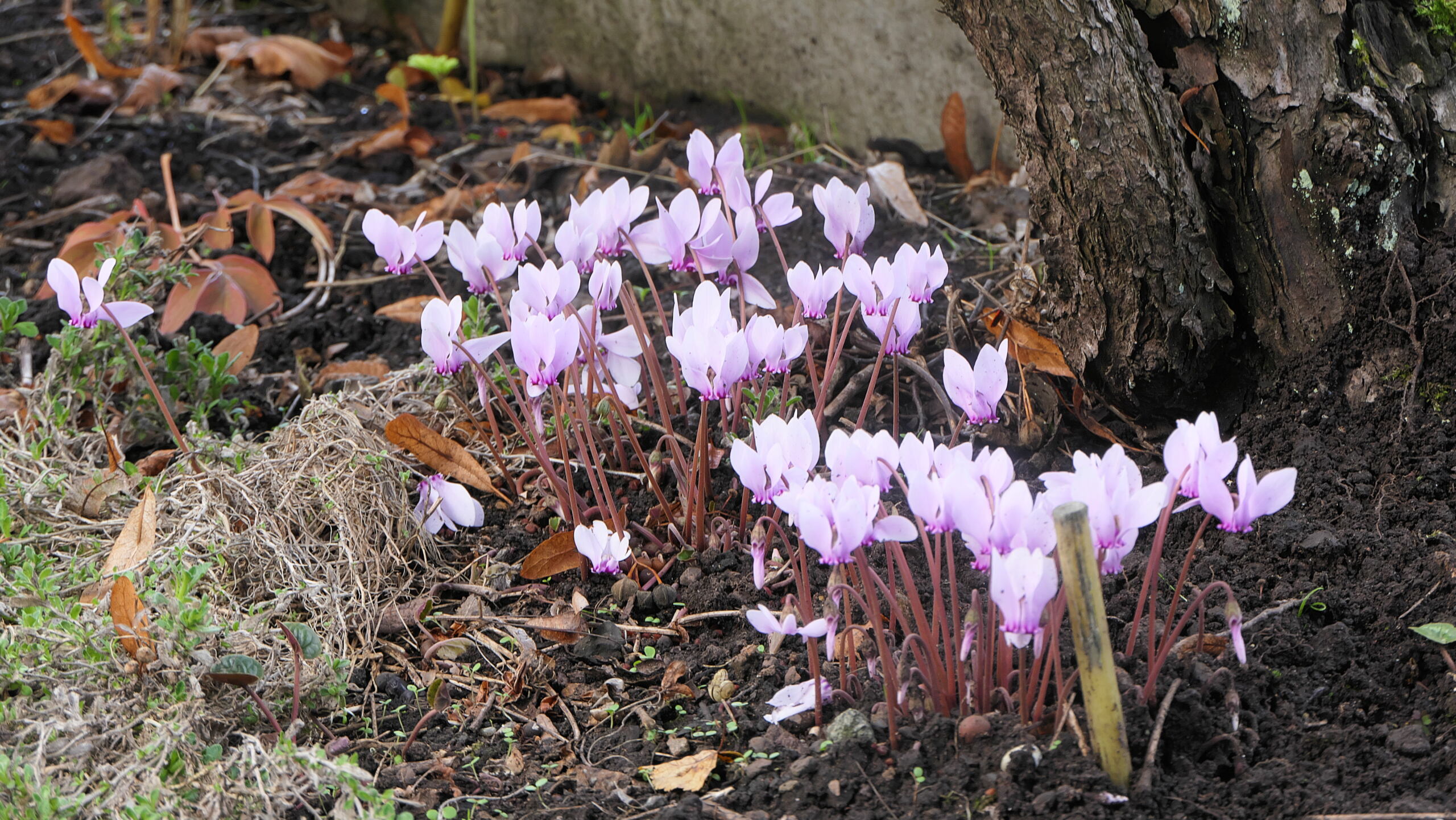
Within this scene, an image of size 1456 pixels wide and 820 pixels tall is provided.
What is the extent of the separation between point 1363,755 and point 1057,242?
104 centimetres

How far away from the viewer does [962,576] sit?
6.59 feet

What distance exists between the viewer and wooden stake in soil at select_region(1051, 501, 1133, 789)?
4.28ft

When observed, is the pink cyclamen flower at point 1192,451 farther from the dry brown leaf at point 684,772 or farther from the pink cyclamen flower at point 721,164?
the pink cyclamen flower at point 721,164

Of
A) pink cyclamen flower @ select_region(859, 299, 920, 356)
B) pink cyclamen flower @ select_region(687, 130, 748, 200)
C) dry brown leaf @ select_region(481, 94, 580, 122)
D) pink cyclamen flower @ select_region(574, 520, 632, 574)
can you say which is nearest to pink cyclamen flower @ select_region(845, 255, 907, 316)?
pink cyclamen flower @ select_region(859, 299, 920, 356)

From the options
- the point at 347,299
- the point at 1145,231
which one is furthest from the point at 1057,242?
the point at 347,299

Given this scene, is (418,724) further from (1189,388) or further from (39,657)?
(1189,388)

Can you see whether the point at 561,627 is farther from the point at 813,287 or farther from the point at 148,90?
the point at 148,90

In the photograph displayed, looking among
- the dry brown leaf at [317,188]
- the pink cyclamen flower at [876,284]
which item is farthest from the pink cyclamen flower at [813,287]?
the dry brown leaf at [317,188]

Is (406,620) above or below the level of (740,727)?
A: below

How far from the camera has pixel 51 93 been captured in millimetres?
4516

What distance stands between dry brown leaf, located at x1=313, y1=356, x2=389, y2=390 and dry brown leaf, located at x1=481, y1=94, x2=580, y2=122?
170 centimetres

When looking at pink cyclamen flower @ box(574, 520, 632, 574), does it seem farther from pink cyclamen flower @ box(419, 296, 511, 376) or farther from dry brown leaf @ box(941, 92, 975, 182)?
dry brown leaf @ box(941, 92, 975, 182)

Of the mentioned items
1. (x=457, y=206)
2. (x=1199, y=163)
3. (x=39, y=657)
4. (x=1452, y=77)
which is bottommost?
(x=39, y=657)

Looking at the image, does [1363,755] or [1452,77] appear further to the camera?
[1452,77]
